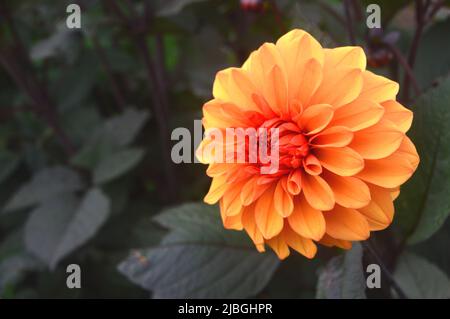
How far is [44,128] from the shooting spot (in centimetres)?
142

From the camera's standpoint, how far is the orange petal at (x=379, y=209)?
1.89ft

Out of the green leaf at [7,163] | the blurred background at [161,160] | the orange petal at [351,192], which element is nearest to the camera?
the orange petal at [351,192]

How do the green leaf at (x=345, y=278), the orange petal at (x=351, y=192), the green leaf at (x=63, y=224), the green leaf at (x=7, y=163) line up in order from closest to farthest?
the orange petal at (x=351, y=192) → the green leaf at (x=345, y=278) → the green leaf at (x=63, y=224) → the green leaf at (x=7, y=163)

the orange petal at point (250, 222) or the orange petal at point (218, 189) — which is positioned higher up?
the orange petal at point (218, 189)

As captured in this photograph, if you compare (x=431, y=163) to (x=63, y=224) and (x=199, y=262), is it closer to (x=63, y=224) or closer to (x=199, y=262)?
(x=199, y=262)

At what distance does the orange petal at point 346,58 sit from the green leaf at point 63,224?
570 mm

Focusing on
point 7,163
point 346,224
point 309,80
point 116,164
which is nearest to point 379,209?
point 346,224

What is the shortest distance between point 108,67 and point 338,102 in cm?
79

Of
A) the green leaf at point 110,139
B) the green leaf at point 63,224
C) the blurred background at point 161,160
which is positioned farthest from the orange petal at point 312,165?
the green leaf at point 110,139

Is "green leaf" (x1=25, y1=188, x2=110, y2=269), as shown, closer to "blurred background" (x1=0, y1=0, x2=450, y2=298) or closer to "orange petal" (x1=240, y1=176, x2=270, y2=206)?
"blurred background" (x1=0, y1=0, x2=450, y2=298)

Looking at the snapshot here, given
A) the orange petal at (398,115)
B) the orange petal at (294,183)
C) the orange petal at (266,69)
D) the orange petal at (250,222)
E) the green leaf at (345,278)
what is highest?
the orange petal at (266,69)

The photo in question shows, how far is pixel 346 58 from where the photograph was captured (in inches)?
23.6

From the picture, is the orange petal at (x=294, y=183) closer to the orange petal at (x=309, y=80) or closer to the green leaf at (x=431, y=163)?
the orange petal at (x=309, y=80)

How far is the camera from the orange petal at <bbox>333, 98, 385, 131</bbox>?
0.56 meters
